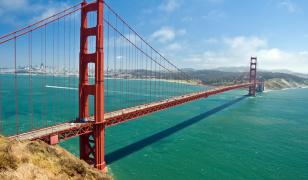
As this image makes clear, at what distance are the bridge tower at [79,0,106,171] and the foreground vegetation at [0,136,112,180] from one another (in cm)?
933

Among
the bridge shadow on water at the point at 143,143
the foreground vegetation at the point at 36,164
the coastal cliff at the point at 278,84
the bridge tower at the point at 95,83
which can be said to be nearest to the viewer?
the foreground vegetation at the point at 36,164

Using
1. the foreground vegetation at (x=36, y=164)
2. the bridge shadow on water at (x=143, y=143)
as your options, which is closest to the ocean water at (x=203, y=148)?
the bridge shadow on water at (x=143, y=143)

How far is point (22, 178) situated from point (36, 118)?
1519 inches

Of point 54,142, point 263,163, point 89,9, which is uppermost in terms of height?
point 89,9

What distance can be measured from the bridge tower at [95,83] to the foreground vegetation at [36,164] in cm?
933

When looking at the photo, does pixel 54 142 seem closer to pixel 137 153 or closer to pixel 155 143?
pixel 137 153

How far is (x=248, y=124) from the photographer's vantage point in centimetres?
4734

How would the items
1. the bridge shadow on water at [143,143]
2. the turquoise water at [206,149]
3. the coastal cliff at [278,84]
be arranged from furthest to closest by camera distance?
1. the coastal cliff at [278,84]
2. the bridge shadow on water at [143,143]
3. the turquoise water at [206,149]

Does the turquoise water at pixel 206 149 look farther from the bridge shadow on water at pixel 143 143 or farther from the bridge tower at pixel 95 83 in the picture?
the bridge tower at pixel 95 83

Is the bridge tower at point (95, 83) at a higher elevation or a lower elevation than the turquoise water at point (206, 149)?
higher

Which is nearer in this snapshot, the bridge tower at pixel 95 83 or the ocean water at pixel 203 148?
the bridge tower at pixel 95 83

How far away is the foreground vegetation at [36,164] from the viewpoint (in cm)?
1037

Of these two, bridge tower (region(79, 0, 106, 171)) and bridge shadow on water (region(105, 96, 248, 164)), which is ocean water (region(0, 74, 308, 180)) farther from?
bridge tower (region(79, 0, 106, 171))

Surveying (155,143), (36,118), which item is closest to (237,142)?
(155,143)
